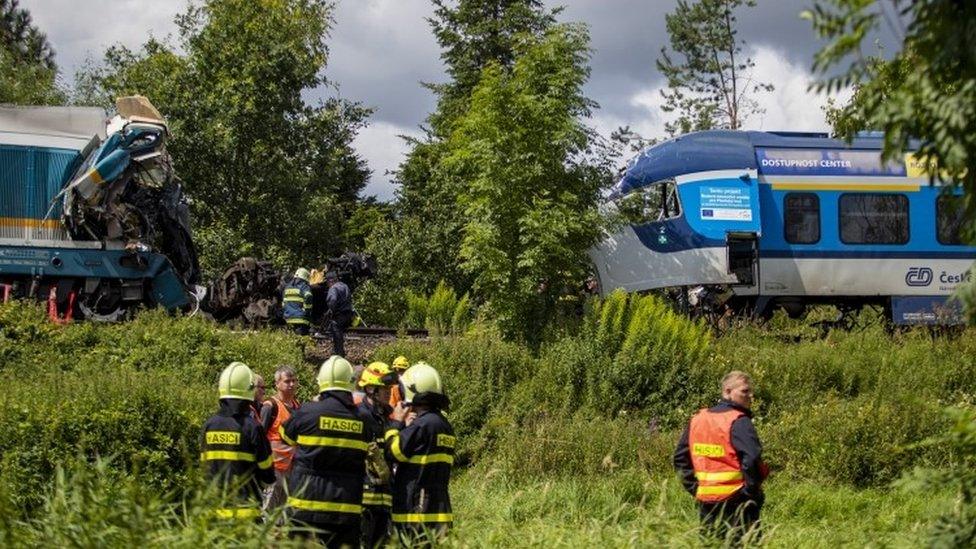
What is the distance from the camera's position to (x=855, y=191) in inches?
856

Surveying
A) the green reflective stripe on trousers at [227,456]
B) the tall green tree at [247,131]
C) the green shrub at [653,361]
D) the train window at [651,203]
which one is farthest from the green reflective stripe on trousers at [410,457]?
the tall green tree at [247,131]

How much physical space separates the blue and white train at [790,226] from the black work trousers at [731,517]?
1260 centimetres

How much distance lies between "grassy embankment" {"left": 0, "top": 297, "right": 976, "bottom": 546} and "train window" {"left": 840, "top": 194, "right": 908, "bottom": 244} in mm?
2050

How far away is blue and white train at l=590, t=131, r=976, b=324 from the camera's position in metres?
21.4

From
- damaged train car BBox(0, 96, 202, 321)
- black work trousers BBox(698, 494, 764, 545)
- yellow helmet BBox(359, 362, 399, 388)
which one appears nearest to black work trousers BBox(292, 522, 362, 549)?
yellow helmet BBox(359, 362, 399, 388)

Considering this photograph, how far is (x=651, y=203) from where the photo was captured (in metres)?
22.5

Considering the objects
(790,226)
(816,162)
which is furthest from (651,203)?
(816,162)

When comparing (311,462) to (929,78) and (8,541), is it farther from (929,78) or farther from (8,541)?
(929,78)

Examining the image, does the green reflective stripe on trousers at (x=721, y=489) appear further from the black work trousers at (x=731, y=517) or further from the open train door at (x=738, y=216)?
the open train door at (x=738, y=216)

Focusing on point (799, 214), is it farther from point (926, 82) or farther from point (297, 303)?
point (926, 82)

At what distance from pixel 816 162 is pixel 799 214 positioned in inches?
38.3

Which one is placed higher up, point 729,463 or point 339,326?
point 339,326

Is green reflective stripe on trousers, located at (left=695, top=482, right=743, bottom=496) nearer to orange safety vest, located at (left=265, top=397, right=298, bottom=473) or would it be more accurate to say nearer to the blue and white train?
orange safety vest, located at (left=265, top=397, right=298, bottom=473)

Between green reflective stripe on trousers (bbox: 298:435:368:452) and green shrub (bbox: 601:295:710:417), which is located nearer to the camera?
green reflective stripe on trousers (bbox: 298:435:368:452)
